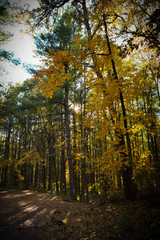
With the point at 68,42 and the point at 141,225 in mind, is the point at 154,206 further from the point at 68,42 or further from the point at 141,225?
the point at 68,42

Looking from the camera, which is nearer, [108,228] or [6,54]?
[108,228]

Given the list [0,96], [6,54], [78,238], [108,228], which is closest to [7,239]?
[78,238]

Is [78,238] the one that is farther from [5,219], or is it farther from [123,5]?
[123,5]

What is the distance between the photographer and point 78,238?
9.39ft

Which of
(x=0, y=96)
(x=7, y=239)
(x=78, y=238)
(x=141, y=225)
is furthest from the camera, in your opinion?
(x=0, y=96)

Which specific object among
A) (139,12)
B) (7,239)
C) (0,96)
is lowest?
(7,239)

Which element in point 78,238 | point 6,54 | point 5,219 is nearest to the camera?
point 78,238

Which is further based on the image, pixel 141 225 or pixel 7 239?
pixel 7 239

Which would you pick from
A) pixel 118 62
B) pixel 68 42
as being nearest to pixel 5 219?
pixel 118 62

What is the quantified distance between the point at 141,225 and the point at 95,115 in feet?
10.0

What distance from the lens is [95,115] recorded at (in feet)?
13.5

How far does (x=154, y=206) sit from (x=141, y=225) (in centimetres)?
129

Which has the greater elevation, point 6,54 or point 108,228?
point 6,54

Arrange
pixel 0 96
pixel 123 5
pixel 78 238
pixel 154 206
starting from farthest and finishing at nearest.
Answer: pixel 0 96
pixel 123 5
pixel 154 206
pixel 78 238
